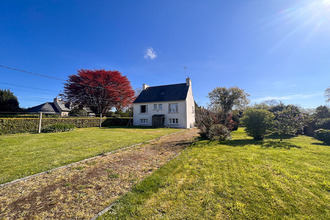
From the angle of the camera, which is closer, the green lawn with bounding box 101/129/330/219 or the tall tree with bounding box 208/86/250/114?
the green lawn with bounding box 101/129/330/219

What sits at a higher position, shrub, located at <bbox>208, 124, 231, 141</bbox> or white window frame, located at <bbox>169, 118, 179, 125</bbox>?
white window frame, located at <bbox>169, 118, 179, 125</bbox>

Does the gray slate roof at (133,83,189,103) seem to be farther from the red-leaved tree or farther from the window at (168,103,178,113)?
the red-leaved tree

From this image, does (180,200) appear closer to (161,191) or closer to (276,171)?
(161,191)

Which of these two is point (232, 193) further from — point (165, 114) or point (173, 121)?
point (165, 114)

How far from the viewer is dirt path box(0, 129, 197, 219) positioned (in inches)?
83.2

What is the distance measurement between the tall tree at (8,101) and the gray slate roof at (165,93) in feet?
61.8

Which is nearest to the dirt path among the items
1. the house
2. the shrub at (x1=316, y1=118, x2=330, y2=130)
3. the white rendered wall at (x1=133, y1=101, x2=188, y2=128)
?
the shrub at (x1=316, y1=118, x2=330, y2=130)

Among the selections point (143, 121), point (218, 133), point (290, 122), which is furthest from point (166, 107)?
point (290, 122)

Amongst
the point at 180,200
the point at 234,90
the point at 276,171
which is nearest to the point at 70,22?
the point at 180,200

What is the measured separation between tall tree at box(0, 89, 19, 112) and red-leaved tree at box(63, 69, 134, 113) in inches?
272

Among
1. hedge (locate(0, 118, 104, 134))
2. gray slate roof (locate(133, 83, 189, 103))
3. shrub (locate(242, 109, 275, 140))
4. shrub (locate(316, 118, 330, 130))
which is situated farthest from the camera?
gray slate roof (locate(133, 83, 189, 103))

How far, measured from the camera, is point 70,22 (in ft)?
34.7

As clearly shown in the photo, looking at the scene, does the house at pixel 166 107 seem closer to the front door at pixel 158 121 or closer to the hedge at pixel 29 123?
the front door at pixel 158 121

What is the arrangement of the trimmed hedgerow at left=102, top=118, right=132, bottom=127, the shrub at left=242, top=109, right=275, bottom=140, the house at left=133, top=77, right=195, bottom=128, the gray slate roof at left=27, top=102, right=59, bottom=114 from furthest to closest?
the gray slate roof at left=27, top=102, right=59, bottom=114, the trimmed hedgerow at left=102, top=118, right=132, bottom=127, the house at left=133, top=77, right=195, bottom=128, the shrub at left=242, top=109, right=275, bottom=140
